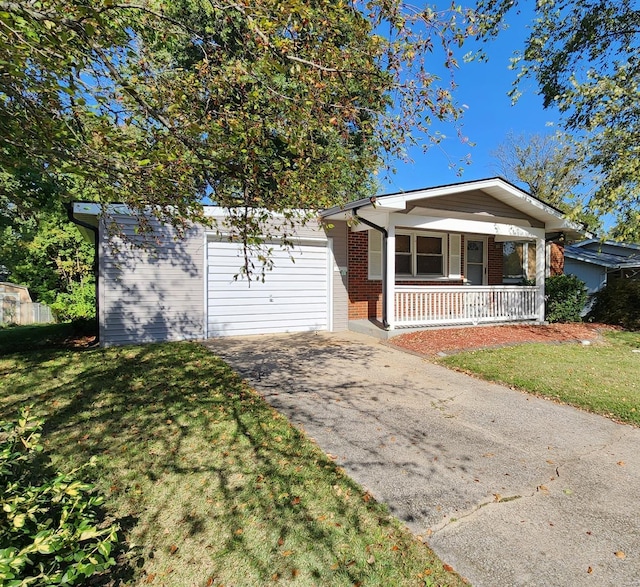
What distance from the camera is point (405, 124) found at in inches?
139

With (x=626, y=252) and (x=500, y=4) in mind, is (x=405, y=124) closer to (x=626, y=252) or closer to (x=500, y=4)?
(x=500, y=4)

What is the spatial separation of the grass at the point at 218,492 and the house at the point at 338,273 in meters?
3.44

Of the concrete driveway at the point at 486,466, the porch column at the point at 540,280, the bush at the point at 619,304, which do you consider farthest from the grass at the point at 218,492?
the bush at the point at 619,304

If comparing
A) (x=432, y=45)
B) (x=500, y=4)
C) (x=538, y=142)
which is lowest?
(x=432, y=45)

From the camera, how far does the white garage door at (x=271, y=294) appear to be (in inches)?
364

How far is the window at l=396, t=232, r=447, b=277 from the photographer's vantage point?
11.5 metres

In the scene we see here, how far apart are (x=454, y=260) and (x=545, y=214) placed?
2.78m

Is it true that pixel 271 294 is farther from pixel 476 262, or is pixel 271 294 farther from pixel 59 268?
pixel 59 268

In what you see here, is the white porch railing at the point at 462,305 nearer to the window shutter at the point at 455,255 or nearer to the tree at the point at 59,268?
the window shutter at the point at 455,255

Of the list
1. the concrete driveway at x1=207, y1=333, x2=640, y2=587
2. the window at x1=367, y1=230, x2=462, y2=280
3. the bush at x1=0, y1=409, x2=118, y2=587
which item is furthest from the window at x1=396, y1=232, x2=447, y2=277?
the bush at x1=0, y1=409, x2=118, y2=587

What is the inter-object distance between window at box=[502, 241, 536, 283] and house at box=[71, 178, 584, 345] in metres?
2.14

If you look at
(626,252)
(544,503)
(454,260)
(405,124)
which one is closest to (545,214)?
(454,260)

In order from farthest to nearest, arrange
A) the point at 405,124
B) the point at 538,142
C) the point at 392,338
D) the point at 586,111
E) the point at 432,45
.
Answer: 1. the point at 538,142
2. the point at 586,111
3. the point at 392,338
4. the point at 405,124
5. the point at 432,45

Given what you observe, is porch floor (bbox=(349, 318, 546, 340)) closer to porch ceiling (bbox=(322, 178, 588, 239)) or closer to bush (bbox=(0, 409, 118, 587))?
porch ceiling (bbox=(322, 178, 588, 239))
